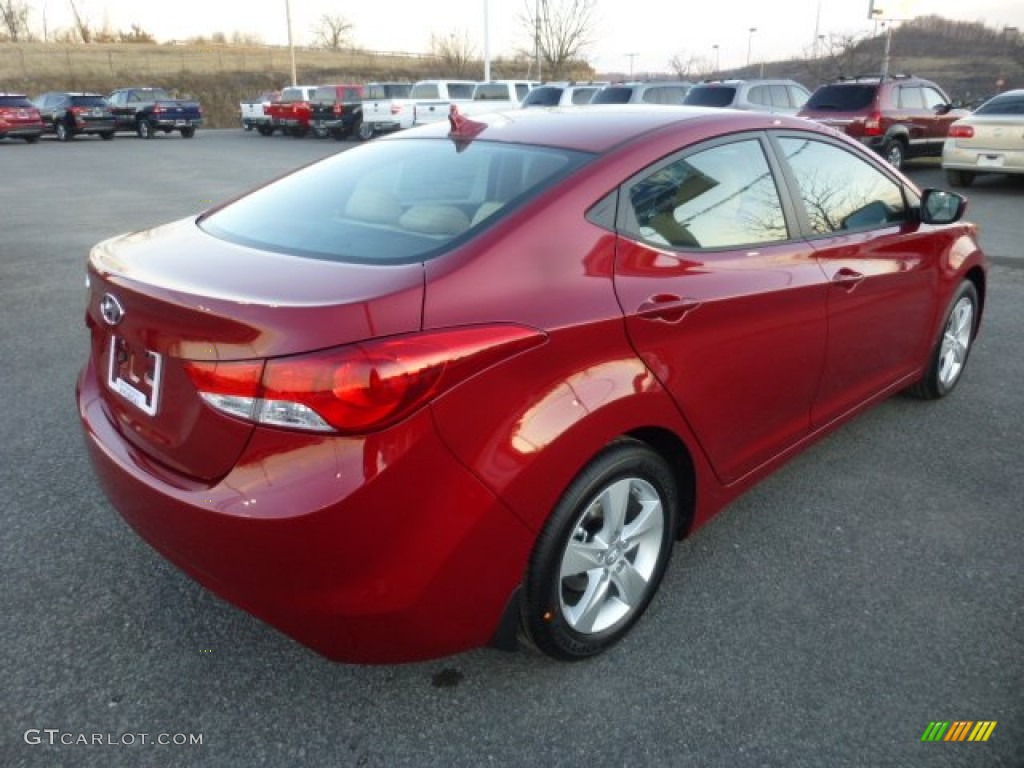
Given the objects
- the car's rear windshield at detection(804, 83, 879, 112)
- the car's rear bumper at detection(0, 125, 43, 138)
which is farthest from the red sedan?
the car's rear bumper at detection(0, 125, 43, 138)

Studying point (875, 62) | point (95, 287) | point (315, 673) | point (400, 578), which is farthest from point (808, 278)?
point (875, 62)

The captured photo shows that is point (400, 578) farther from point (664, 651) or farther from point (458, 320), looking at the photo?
point (664, 651)

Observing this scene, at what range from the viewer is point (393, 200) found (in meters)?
2.71

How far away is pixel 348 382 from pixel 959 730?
1901 mm

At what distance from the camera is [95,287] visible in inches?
96.0

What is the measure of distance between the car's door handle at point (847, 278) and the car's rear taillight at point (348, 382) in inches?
74.0

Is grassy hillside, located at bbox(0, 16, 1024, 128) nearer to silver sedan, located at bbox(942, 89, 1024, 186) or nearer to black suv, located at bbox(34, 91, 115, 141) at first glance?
black suv, located at bbox(34, 91, 115, 141)

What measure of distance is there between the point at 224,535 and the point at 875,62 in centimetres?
6126

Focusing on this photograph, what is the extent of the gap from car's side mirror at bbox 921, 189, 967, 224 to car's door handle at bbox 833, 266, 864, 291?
0.80 meters

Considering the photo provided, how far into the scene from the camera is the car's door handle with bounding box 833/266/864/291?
3.19 m

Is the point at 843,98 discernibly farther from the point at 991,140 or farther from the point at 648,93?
the point at 648,93

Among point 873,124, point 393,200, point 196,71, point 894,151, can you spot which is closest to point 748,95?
point 873,124

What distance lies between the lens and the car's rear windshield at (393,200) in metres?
2.33

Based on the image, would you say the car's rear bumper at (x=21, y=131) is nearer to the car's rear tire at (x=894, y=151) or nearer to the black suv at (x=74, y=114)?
the black suv at (x=74, y=114)
